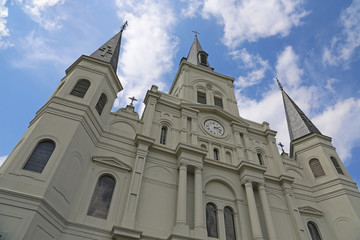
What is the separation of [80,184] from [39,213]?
2.96 m

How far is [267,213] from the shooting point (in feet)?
49.1

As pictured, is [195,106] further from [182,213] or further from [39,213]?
[39,213]

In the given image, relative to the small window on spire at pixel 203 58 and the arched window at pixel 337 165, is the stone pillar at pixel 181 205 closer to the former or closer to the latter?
the arched window at pixel 337 165

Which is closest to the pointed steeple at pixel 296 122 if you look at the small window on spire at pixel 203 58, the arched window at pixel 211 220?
the small window on spire at pixel 203 58

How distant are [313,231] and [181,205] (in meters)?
9.86

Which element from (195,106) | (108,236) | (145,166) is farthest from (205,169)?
(108,236)

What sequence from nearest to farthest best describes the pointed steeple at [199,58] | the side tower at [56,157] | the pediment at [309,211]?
the side tower at [56,157], the pediment at [309,211], the pointed steeple at [199,58]

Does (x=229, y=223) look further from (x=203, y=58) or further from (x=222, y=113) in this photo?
(x=203, y=58)

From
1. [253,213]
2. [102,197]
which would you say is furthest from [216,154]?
[102,197]

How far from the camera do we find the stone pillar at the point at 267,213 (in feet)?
46.0

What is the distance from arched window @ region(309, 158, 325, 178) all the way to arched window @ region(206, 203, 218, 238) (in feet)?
33.4

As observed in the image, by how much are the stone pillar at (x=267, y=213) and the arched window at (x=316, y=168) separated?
21.3 feet

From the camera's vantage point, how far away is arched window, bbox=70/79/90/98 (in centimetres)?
1490

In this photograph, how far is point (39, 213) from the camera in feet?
31.2
